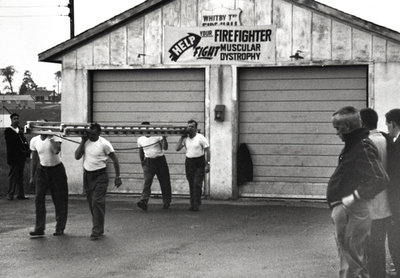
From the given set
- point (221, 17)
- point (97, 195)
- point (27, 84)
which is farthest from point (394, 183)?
point (27, 84)

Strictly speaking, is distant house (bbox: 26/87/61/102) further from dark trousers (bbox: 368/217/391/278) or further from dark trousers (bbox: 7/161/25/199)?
dark trousers (bbox: 368/217/391/278)

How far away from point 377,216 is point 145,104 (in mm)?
11733

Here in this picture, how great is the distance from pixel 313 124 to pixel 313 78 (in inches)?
42.8

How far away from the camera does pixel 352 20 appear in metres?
16.9

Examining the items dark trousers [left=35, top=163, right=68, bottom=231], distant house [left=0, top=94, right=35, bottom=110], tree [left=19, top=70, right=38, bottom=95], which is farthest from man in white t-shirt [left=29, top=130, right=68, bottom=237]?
tree [left=19, top=70, right=38, bottom=95]

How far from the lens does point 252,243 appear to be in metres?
11.3

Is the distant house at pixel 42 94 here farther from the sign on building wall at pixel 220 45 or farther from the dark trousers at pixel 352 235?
the dark trousers at pixel 352 235

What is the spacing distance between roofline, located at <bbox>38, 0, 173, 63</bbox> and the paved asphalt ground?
4523 millimetres

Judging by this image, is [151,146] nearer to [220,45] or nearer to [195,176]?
[195,176]

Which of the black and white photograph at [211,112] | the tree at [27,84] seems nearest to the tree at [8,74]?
the tree at [27,84]

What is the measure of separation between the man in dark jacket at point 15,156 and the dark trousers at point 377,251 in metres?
11.9

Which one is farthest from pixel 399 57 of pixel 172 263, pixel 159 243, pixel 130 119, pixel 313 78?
pixel 172 263

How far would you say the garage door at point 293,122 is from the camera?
57.7ft

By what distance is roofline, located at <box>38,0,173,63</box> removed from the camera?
18359 mm
